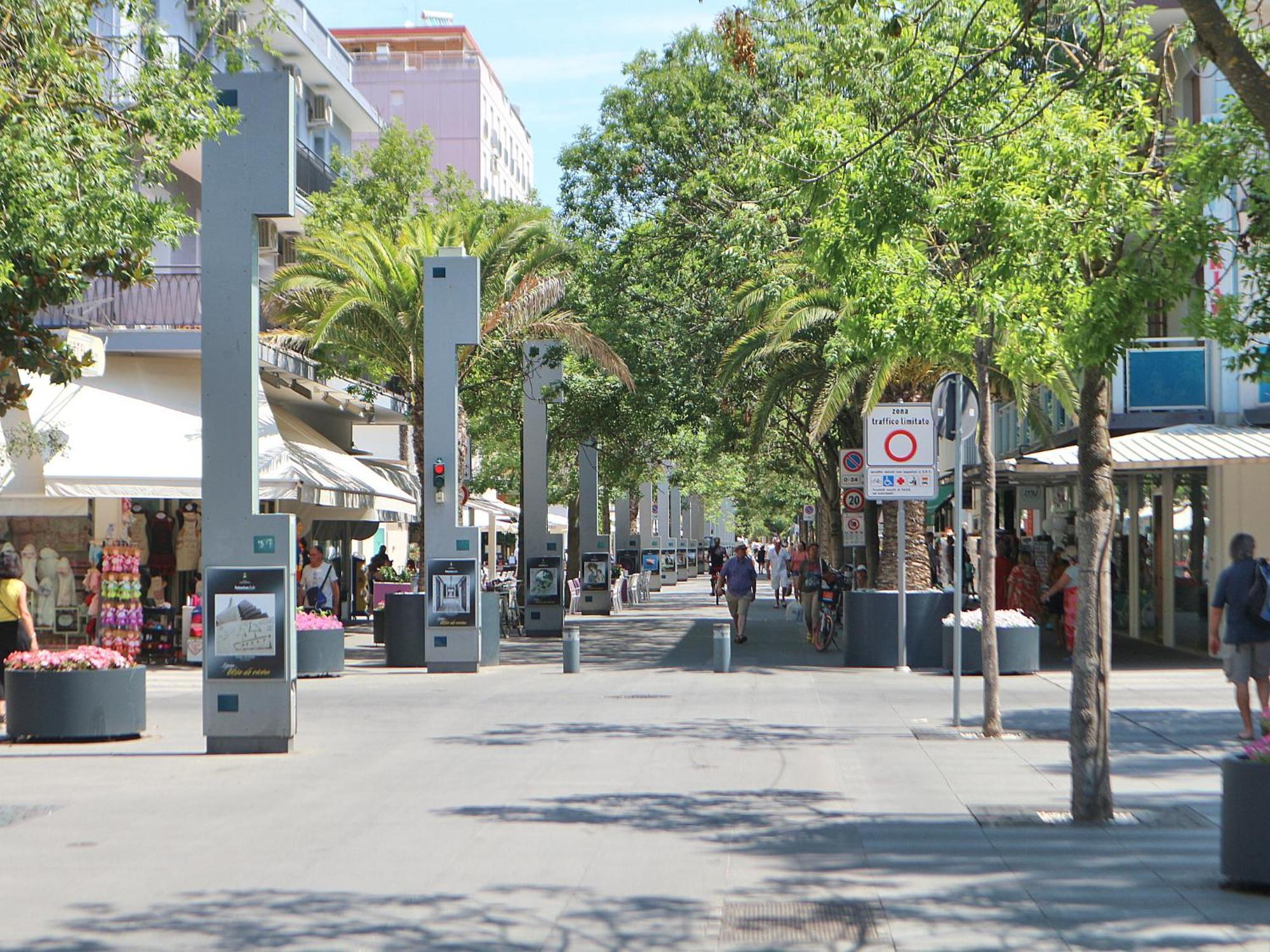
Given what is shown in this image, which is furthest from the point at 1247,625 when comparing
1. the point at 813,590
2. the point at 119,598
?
the point at 119,598

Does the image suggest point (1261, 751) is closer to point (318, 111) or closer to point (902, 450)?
point (902, 450)

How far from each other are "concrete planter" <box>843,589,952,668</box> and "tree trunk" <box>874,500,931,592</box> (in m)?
2.11

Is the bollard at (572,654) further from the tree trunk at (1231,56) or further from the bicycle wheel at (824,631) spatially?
the tree trunk at (1231,56)

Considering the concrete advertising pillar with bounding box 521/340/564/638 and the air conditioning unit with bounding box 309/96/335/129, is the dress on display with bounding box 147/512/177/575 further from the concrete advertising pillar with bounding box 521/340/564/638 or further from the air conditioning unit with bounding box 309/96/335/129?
the air conditioning unit with bounding box 309/96/335/129

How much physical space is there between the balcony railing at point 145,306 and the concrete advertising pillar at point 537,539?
6.66 meters

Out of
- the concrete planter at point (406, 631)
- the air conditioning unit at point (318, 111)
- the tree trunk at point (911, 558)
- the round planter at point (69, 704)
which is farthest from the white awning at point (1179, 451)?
the air conditioning unit at point (318, 111)

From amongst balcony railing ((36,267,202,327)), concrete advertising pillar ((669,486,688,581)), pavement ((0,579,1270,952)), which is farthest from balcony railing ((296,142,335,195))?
concrete advertising pillar ((669,486,688,581))

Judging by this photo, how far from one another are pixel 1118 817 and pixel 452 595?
42.7 feet

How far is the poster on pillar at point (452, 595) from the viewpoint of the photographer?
20969mm

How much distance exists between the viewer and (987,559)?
1336 centimetres

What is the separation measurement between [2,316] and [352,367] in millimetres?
16062

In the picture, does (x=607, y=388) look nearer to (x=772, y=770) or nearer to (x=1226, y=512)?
(x=1226, y=512)

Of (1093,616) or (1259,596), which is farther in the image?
(1259,596)

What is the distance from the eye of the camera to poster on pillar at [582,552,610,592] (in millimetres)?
39031
